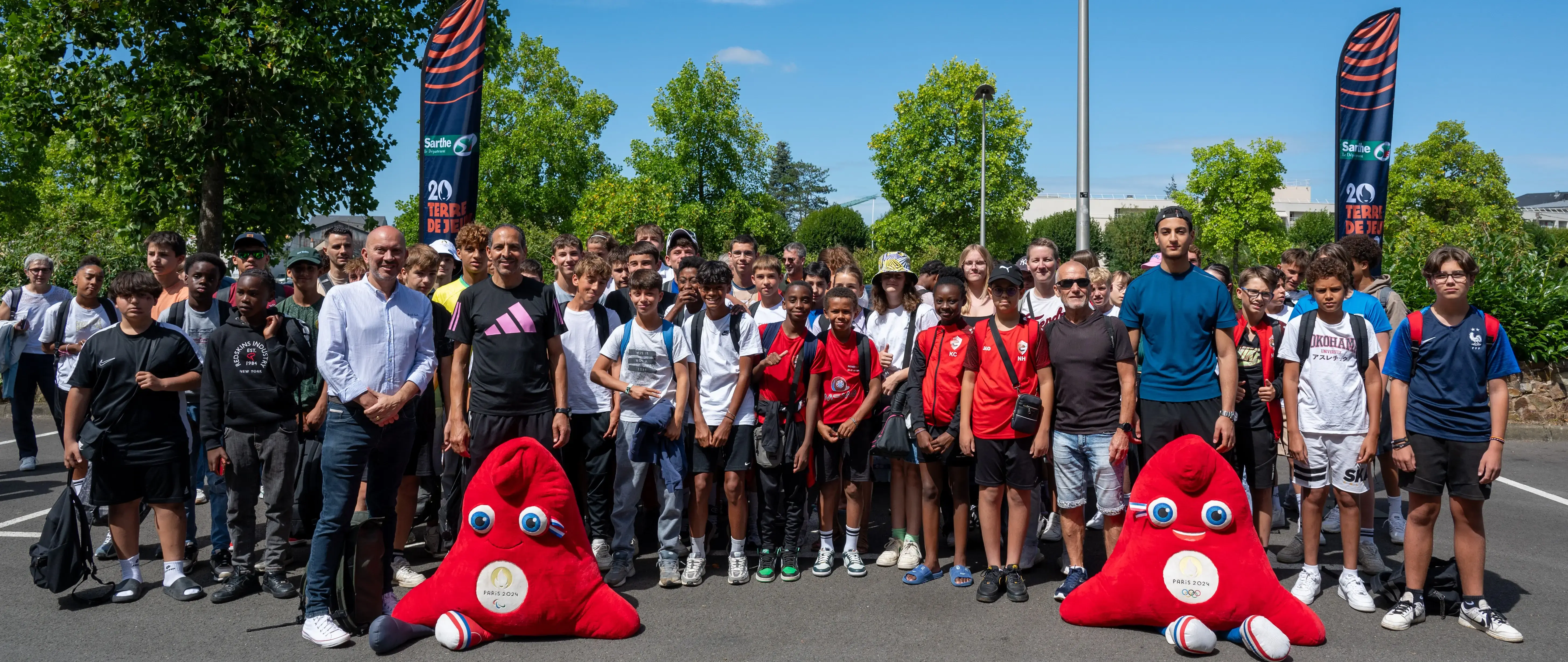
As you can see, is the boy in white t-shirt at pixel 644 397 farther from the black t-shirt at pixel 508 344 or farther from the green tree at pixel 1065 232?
the green tree at pixel 1065 232

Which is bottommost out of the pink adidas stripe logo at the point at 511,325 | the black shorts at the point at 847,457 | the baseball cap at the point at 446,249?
the black shorts at the point at 847,457

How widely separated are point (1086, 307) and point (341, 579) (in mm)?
4100

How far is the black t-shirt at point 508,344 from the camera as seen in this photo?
5105 mm

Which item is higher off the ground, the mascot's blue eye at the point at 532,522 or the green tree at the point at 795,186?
the green tree at the point at 795,186

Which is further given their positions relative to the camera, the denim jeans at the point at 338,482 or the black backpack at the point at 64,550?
the black backpack at the point at 64,550

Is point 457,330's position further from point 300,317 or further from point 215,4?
point 215,4

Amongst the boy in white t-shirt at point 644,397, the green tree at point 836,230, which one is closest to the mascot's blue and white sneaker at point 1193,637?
the boy in white t-shirt at point 644,397

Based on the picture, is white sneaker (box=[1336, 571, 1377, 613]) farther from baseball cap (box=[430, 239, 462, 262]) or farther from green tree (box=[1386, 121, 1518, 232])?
green tree (box=[1386, 121, 1518, 232])

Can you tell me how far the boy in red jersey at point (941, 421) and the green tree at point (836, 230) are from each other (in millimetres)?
57040

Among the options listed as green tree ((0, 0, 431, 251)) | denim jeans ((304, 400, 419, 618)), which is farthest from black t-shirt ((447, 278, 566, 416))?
green tree ((0, 0, 431, 251))

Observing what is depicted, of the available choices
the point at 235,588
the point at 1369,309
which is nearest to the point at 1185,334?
the point at 1369,309

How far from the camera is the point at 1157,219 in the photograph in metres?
5.23

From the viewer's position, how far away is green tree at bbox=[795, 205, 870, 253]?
212 feet

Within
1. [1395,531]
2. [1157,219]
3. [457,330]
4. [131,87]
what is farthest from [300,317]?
[131,87]
